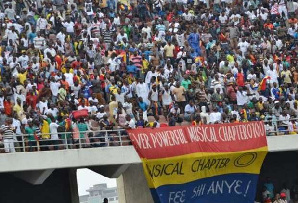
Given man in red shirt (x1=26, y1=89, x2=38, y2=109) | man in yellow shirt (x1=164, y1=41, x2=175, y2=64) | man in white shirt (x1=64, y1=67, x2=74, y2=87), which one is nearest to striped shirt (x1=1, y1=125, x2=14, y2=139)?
man in red shirt (x1=26, y1=89, x2=38, y2=109)

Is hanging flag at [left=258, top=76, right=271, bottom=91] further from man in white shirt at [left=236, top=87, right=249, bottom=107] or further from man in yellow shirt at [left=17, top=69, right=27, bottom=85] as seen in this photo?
man in yellow shirt at [left=17, top=69, right=27, bottom=85]

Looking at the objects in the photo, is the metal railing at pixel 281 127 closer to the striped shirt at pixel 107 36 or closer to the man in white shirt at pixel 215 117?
the man in white shirt at pixel 215 117

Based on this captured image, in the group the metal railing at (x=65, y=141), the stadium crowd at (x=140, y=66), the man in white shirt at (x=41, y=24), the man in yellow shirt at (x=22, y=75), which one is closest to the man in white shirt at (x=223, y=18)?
the stadium crowd at (x=140, y=66)

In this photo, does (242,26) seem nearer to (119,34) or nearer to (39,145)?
(119,34)

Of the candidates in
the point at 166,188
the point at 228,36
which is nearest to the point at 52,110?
the point at 166,188

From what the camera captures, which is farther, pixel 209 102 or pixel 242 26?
pixel 242 26

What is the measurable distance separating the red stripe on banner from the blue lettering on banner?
72 centimetres

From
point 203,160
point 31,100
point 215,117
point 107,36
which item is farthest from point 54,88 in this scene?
point 107,36

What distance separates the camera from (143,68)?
3056 cm

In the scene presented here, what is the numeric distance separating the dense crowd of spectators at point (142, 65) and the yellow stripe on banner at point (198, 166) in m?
1.03

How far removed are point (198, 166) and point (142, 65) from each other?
440 cm

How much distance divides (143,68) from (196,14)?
4.50 metres

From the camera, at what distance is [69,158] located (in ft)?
86.4

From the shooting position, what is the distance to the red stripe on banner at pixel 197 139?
86.8 ft
